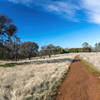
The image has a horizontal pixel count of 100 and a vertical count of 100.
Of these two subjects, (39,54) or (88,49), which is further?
(88,49)

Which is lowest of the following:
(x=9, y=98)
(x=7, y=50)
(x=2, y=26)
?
(x=9, y=98)

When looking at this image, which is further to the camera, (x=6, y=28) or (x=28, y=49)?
(x=28, y=49)

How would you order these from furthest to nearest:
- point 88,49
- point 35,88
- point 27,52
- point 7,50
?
point 88,49, point 27,52, point 7,50, point 35,88

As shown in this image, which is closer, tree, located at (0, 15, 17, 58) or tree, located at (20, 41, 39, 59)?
tree, located at (0, 15, 17, 58)

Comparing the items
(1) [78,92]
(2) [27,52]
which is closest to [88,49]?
(2) [27,52]

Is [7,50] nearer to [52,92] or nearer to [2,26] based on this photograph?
[2,26]

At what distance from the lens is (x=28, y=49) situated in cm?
4062

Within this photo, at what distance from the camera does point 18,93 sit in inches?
157

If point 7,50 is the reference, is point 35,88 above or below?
below

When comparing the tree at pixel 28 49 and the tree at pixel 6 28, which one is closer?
the tree at pixel 6 28

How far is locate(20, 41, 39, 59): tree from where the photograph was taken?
38.3m

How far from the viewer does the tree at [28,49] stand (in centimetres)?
3825

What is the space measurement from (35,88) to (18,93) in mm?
778

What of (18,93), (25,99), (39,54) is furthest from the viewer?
(39,54)
